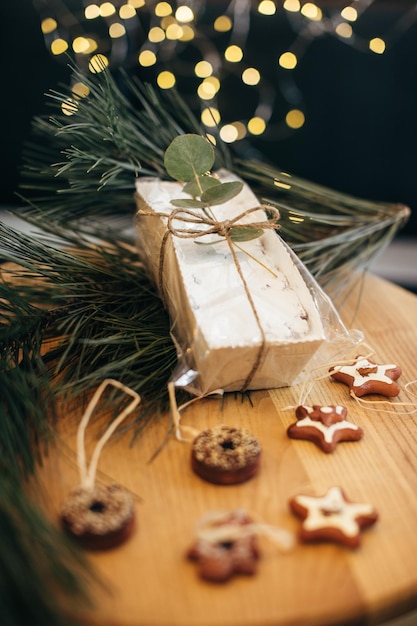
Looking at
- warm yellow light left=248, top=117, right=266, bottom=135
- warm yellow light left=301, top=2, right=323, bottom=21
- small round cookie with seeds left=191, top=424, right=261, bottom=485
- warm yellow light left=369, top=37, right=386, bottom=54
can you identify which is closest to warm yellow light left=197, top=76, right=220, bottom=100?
warm yellow light left=248, top=117, right=266, bottom=135

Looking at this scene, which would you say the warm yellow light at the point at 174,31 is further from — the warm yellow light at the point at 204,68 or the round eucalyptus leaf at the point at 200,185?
the round eucalyptus leaf at the point at 200,185

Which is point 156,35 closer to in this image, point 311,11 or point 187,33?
point 187,33

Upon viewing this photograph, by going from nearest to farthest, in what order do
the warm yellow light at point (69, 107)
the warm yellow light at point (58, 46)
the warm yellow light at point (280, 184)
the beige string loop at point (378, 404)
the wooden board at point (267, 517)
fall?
the wooden board at point (267, 517) → the beige string loop at point (378, 404) → the warm yellow light at point (69, 107) → the warm yellow light at point (280, 184) → the warm yellow light at point (58, 46)

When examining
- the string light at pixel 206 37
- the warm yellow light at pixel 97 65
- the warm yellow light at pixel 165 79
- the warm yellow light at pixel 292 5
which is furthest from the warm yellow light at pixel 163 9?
the warm yellow light at pixel 97 65

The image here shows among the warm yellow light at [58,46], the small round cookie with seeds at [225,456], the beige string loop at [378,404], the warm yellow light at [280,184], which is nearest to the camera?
the small round cookie with seeds at [225,456]

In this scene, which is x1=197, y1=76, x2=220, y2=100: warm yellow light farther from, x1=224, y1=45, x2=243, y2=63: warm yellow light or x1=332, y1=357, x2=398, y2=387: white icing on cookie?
x1=332, y1=357, x2=398, y2=387: white icing on cookie

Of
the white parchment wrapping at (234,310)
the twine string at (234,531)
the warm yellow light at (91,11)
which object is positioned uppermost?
the warm yellow light at (91,11)

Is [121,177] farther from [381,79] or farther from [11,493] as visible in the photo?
[381,79]
